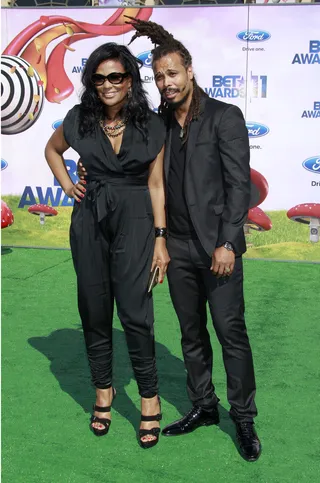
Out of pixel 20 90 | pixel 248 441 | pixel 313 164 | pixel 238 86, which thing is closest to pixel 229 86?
pixel 238 86

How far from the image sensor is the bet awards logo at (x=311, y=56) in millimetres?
7172

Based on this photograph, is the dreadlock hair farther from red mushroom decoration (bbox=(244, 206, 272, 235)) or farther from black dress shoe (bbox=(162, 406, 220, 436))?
red mushroom decoration (bbox=(244, 206, 272, 235))

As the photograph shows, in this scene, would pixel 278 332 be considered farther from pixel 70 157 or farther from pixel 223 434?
pixel 70 157

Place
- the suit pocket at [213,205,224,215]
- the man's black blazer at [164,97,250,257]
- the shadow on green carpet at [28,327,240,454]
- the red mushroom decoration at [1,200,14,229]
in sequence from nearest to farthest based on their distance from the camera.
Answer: the man's black blazer at [164,97,250,257] → the suit pocket at [213,205,224,215] → the shadow on green carpet at [28,327,240,454] → the red mushroom decoration at [1,200,14,229]

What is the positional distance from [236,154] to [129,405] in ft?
5.42

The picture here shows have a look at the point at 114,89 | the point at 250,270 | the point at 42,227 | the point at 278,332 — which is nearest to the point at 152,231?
the point at 114,89

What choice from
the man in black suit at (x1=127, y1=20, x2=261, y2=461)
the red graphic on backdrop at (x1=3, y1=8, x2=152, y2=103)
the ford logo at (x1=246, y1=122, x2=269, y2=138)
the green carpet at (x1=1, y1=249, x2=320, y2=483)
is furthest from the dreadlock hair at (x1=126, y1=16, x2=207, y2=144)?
the red graphic on backdrop at (x1=3, y1=8, x2=152, y2=103)

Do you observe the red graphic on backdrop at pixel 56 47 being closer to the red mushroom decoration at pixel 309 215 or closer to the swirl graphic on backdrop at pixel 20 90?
the swirl graphic on backdrop at pixel 20 90

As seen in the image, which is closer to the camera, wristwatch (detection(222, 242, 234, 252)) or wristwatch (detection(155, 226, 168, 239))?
wristwatch (detection(222, 242, 234, 252))

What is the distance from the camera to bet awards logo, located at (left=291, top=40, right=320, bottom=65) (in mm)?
7172

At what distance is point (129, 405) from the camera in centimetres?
384

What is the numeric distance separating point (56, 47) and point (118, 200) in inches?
203

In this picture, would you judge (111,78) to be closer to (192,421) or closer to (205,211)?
(205,211)

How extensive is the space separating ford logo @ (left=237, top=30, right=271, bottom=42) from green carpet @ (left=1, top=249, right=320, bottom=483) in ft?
9.12
